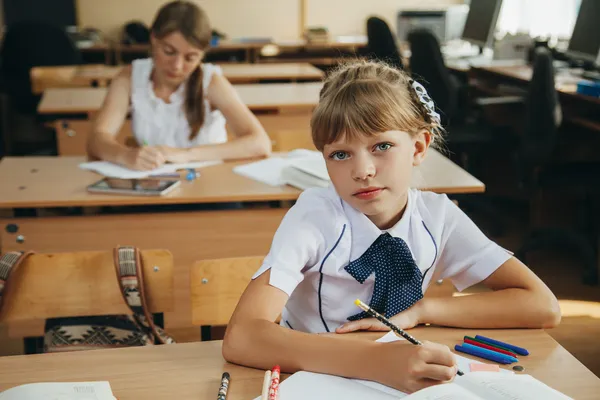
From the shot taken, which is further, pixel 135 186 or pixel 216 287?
pixel 135 186

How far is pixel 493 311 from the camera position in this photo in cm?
123

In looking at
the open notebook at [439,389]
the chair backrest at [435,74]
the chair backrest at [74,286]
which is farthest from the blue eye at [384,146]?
the chair backrest at [435,74]

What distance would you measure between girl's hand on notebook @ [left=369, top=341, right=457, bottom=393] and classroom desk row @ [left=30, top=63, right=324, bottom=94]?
11.1 ft

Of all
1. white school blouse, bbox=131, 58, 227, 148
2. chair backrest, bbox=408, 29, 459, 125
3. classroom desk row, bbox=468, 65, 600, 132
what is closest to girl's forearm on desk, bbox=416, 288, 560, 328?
white school blouse, bbox=131, 58, 227, 148

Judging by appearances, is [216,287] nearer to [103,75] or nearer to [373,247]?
[373,247]

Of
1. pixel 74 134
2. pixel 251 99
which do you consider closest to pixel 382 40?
pixel 251 99

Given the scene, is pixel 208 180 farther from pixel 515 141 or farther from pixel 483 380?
pixel 515 141

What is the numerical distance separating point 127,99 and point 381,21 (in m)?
2.29

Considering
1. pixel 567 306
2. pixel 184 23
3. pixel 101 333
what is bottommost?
pixel 567 306

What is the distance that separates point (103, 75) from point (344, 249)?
3.61 meters

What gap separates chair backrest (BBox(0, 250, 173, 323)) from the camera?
1.48 meters

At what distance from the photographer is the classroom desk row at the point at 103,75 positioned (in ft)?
14.4

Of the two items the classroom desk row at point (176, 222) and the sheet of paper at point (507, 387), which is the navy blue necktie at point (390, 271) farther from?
the classroom desk row at point (176, 222)

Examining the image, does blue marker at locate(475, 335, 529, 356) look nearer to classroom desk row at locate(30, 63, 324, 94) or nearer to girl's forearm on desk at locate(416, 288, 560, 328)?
girl's forearm on desk at locate(416, 288, 560, 328)
